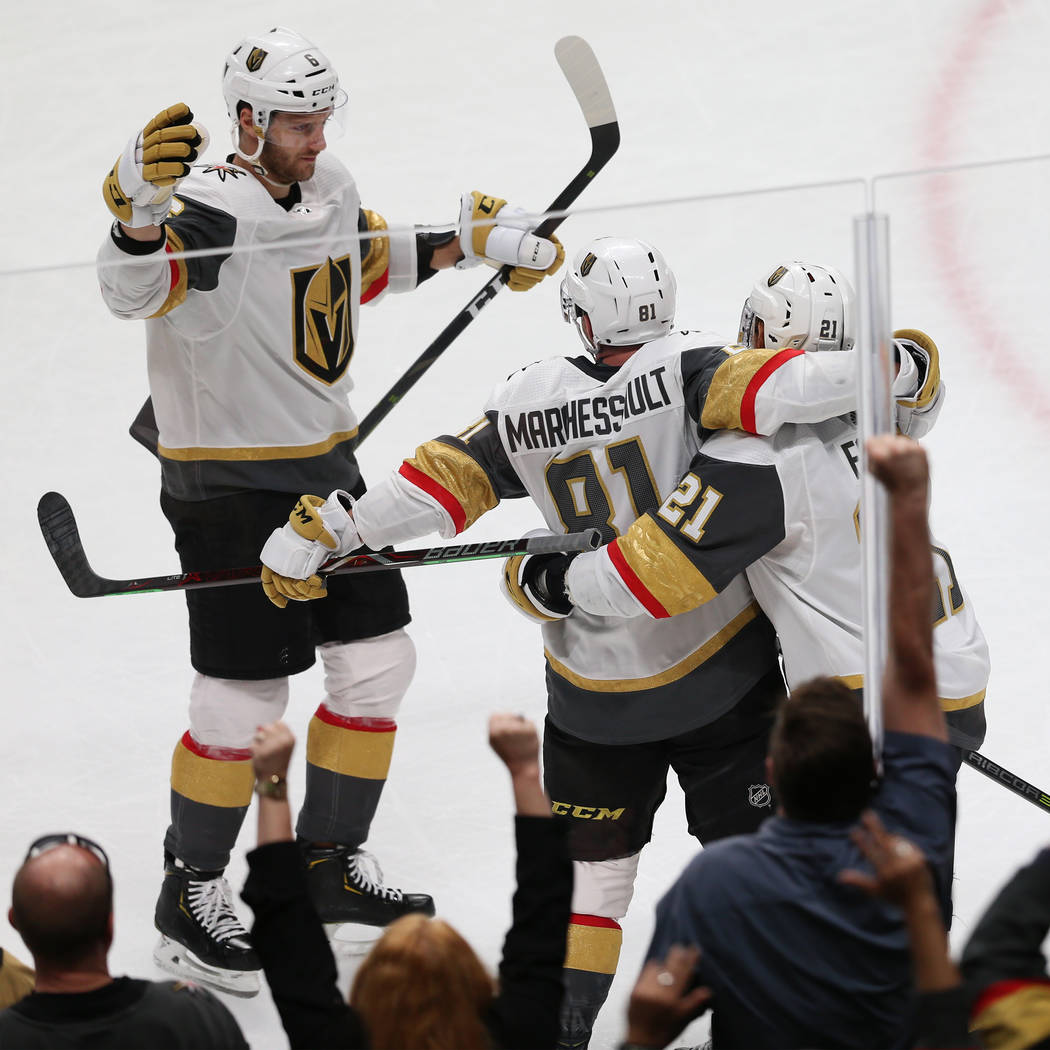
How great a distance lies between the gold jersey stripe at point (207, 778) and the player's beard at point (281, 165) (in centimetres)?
89

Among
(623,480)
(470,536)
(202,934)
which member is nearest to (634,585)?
(623,480)

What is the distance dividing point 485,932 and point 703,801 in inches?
14.5

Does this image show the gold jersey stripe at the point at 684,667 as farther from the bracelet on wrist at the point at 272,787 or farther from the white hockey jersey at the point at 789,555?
the bracelet on wrist at the point at 272,787

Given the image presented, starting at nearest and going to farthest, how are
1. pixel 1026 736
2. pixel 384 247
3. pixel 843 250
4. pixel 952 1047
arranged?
pixel 952 1047, pixel 843 250, pixel 384 247, pixel 1026 736

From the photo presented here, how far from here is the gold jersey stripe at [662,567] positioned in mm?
2189

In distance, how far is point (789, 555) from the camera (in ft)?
7.39

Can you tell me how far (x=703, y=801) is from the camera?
7.88 feet

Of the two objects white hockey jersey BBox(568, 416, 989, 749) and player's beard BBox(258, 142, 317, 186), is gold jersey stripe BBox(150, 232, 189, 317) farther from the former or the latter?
white hockey jersey BBox(568, 416, 989, 749)

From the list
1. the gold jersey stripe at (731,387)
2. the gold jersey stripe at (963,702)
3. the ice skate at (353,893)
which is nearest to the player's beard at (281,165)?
the gold jersey stripe at (731,387)

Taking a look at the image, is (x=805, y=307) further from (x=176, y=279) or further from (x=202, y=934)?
(x=202, y=934)

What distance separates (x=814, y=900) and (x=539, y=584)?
0.87 meters

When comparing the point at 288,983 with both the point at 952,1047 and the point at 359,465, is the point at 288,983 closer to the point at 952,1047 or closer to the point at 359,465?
the point at 952,1047

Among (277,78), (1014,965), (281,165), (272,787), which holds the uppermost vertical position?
(277,78)

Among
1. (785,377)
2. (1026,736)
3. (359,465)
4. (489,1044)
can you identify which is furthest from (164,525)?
(1026,736)
